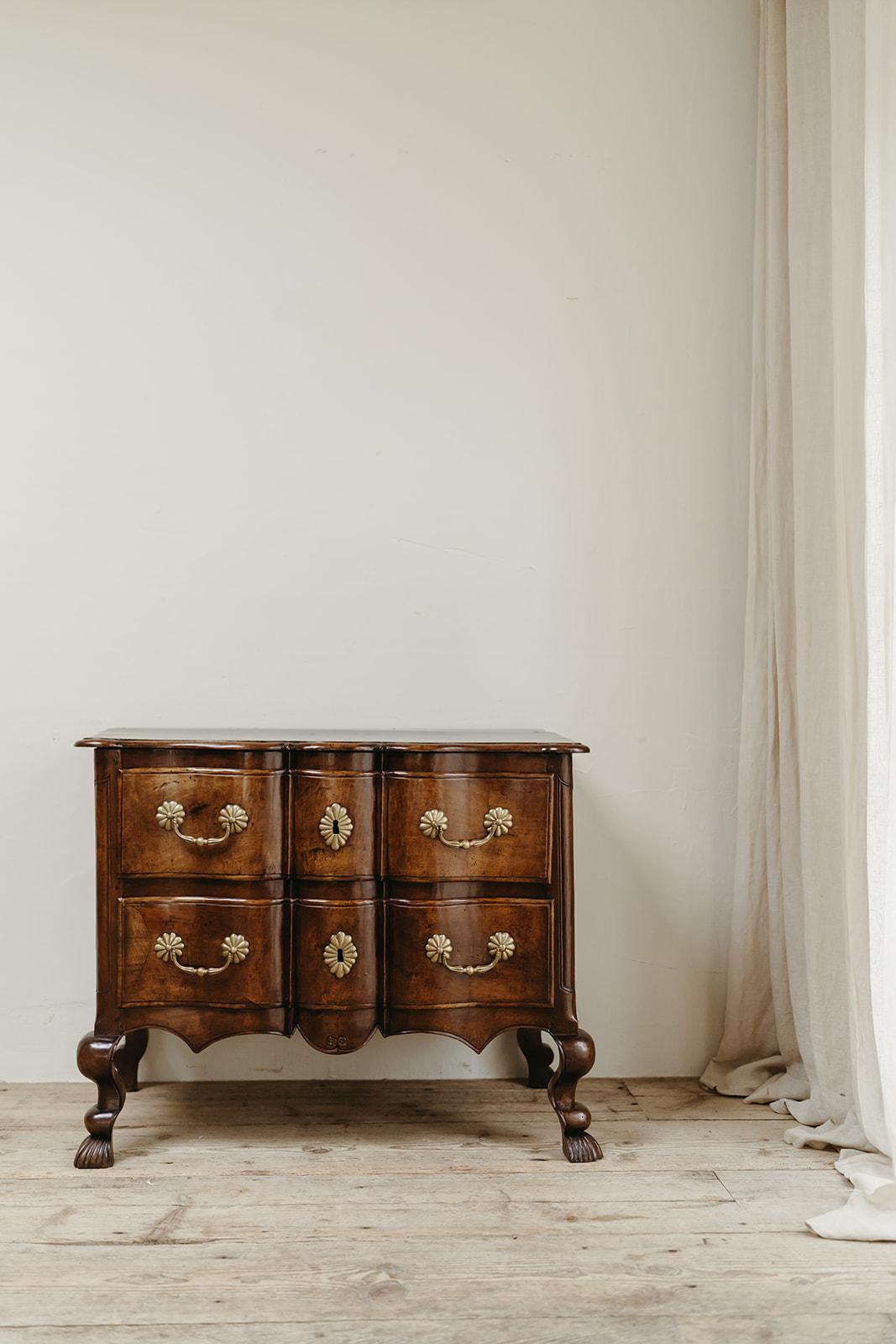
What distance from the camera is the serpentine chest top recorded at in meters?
1.93

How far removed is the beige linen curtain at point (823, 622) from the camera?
1811 millimetres

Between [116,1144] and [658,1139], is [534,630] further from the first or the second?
[116,1144]

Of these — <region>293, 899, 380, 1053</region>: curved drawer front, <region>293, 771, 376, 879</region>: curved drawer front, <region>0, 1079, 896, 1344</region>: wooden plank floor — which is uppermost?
<region>293, 771, 376, 879</region>: curved drawer front

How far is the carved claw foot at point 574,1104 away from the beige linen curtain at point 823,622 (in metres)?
0.42

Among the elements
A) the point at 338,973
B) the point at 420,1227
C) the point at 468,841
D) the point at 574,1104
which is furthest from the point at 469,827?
the point at 420,1227

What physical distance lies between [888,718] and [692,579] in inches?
29.3

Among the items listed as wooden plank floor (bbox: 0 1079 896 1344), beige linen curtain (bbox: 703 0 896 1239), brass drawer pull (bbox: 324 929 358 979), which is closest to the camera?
wooden plank floor (bbox: 0 1079 896 1344)

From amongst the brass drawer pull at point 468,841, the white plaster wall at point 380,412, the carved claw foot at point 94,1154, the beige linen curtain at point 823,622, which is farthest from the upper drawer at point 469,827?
the carved claw foot at point 94,1154

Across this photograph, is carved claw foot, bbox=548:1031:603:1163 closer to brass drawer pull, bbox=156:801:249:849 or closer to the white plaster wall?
the white plaster wall

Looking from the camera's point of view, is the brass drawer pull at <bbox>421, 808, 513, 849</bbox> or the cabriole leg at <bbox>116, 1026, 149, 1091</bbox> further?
the cabriole leg at <bbox>116, 1026, 149, 1091</bbox>

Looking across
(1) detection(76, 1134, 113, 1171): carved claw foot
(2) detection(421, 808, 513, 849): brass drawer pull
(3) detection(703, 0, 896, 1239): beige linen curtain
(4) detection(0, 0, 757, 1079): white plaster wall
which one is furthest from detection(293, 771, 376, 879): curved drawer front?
(3) detection(703, 0, 896, 1239): beige linen curtain

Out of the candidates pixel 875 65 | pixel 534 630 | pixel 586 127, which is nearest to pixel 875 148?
pixel 875 65

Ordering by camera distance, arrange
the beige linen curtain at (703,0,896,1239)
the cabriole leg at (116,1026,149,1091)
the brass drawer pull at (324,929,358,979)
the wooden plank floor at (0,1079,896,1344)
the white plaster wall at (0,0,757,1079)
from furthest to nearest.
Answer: the white plaster wall at (0,0,757,1079)
the cabriole leg at (116,1026,149,1091)
the brass drawer pull at (324,929,358,979)
the beige linen curtain at (703,0,896,1239)
the wooden plank floor at (0,1079,896,1344)

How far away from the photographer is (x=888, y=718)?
70.3 inches
